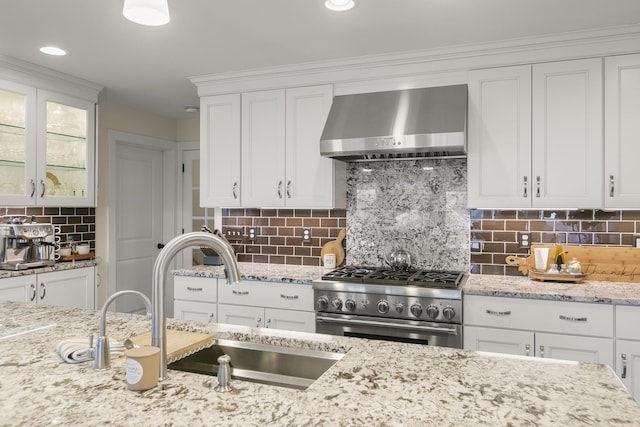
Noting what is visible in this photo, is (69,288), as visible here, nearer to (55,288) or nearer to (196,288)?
(55,288)

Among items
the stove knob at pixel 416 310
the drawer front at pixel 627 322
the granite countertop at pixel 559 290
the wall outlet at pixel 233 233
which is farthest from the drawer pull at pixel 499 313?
the wall outlet at pixel 233 233

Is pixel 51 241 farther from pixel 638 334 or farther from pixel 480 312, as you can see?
pixel 638 334

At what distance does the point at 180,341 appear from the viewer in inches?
63.1

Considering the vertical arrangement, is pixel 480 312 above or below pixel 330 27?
below

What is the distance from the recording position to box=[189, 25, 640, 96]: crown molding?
2.88 metres

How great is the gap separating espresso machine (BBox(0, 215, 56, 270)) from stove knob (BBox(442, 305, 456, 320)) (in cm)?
296

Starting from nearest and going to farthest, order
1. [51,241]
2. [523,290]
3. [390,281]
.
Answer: [523,290] < [390,281] < [51,241]

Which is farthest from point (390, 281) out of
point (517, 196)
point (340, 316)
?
point (517, 196)

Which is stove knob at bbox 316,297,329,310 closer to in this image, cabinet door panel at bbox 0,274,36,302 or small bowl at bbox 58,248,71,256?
cabinet door panel at bbox 0,274,36,302

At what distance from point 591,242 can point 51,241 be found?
4080 millimetres

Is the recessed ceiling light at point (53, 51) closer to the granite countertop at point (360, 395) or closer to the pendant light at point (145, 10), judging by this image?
the pendant light at point (145, 10)

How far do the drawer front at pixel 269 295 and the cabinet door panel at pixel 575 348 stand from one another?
4.71ft

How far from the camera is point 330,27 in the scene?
9.20 ft

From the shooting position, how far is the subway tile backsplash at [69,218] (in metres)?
3.87
